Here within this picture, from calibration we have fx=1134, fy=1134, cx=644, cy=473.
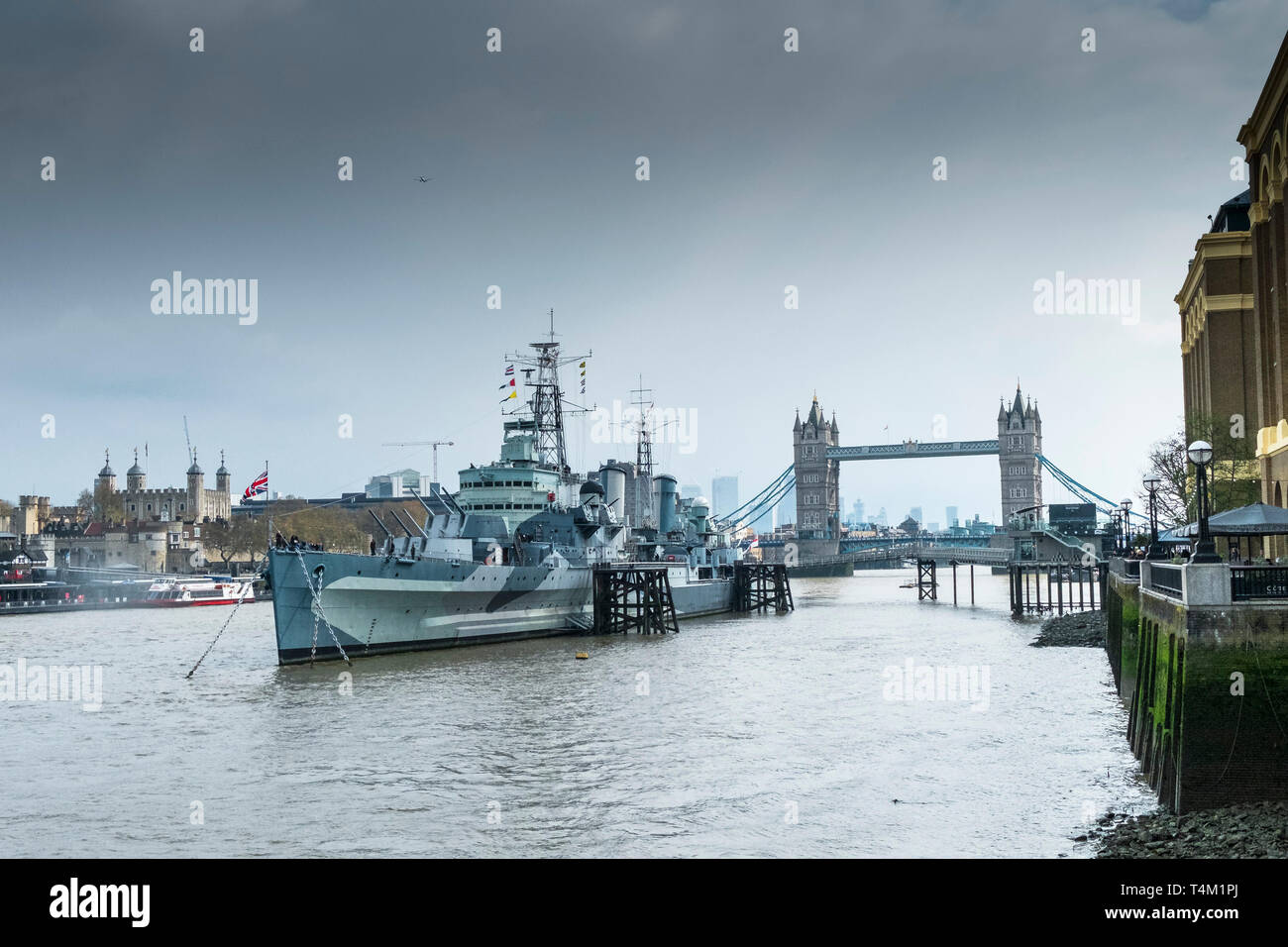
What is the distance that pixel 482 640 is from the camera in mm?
40562

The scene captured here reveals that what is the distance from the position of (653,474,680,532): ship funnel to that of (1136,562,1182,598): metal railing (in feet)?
171

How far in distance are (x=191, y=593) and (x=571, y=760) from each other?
68.7m

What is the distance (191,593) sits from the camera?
81.1 m

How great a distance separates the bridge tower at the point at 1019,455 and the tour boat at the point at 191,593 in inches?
5490

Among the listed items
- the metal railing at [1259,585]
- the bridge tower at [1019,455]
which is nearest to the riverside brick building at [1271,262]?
the metal railing at [1259,585]

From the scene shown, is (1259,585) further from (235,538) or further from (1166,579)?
(235,538)

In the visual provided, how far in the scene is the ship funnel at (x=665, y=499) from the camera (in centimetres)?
7081

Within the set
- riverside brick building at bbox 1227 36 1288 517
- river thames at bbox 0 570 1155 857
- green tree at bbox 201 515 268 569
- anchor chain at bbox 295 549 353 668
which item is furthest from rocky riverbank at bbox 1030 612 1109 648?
green tree at bbox 201 515 268 569

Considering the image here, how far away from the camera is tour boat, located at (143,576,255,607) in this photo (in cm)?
7938

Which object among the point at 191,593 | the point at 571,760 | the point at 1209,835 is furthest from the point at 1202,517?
the point at 191,593
